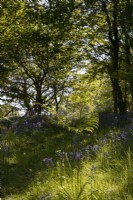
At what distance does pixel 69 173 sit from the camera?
5.40 metres

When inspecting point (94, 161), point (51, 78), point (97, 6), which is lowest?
point (94, 161)

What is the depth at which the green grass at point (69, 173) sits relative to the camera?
13.9ft

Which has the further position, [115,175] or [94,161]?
[94,161]

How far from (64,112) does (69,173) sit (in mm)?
2529

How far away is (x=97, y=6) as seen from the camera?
16.7m

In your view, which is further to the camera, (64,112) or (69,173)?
(64,112)

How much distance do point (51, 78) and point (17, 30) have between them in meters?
7.33

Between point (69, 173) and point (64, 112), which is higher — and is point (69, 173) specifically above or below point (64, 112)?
below

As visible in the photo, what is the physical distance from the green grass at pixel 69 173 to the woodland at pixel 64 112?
1 cm

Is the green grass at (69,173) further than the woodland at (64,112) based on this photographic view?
No

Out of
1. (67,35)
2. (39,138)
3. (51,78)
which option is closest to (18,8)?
(67,35)

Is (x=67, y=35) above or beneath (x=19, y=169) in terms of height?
above

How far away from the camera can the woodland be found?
16.1 ft

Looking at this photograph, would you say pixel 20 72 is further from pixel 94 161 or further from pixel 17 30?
pixel 94 161
